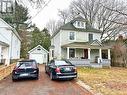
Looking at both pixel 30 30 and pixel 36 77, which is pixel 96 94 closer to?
pixel 36 77

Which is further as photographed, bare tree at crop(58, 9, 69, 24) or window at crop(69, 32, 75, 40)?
bare tree at crop(58, 9, 69, 24)

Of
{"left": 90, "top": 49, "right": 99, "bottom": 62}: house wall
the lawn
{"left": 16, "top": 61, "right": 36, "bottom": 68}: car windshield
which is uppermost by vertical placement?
{"left": 90, "top": 49, "right": 99, "bottom": 62}: house wall

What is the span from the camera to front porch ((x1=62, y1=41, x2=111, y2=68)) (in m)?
29.5

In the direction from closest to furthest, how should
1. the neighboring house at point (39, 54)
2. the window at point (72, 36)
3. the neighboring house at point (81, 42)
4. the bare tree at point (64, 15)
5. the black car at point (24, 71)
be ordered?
the black car at point (24, 71) → the neighboring house at point (81, 42) → the window at point (72, 36) → the neighboring house at point (39, 54) → the bare tree at point (64, 15)

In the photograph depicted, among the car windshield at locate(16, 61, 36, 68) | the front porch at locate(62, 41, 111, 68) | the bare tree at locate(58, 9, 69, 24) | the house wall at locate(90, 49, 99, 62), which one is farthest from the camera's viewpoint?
the bare tree at locate(58, 9, 69, 24)

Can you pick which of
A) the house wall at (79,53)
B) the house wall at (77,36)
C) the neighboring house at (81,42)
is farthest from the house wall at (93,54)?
the house wall at (77,36)

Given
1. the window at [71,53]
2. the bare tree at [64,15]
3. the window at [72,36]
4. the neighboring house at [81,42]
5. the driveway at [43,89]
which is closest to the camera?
the driveway at [43,89]

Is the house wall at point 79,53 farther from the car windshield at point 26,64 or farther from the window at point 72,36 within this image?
the car windshield at point 26,64

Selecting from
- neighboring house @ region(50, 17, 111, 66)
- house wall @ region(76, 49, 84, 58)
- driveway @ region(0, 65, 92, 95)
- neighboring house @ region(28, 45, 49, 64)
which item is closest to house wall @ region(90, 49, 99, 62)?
neighboring house @ region(50, 17, 111, 66)

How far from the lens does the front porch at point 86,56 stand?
29466 mm

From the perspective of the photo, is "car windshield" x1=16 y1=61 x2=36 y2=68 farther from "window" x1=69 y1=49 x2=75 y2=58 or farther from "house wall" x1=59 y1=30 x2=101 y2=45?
"house wall" x1=59 y1=30 x2=101 y2=45

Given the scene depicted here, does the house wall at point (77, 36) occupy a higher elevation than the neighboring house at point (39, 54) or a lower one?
higher

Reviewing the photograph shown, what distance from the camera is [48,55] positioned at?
46.0 metres

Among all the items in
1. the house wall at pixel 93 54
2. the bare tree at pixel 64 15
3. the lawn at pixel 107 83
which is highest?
the bare tree at pixel 64 15
